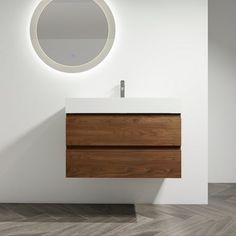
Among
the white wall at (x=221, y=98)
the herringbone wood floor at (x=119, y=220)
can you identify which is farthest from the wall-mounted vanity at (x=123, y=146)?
the white wall at (x=221, y=98)

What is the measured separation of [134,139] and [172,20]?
3.67ft

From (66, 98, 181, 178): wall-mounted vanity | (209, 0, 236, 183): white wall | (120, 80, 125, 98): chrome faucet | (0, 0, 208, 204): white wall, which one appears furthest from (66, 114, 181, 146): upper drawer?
(209, 0, 236, 183): white wall

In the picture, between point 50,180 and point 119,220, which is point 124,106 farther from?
point 50,180

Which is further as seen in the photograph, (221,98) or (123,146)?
(221,98)

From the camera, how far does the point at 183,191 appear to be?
2.68m

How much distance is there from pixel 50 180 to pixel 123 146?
0.84m

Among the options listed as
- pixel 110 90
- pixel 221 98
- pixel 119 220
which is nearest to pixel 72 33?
pixel 110 90

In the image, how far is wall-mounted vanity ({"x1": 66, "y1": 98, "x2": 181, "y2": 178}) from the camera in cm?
220

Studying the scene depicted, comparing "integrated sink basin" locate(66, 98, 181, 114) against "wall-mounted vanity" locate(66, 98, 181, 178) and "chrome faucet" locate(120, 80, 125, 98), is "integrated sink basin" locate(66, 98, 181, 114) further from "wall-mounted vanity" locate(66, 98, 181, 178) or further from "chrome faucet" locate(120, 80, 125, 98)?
"chrome faucet" locate(120, 80, 125, 98)

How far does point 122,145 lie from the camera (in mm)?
2213

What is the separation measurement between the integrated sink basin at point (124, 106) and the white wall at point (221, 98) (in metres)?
1.35

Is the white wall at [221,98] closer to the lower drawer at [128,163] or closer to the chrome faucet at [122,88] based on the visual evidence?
the chrome faucet at [122,88]

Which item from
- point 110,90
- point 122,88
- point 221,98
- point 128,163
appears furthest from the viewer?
point 221,98

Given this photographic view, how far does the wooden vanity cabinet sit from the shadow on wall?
50cm
